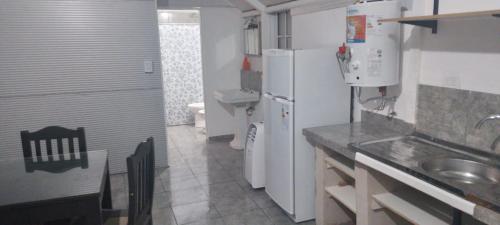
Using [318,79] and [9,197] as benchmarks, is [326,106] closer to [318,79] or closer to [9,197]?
[318,79]

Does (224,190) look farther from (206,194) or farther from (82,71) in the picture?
(82,71)

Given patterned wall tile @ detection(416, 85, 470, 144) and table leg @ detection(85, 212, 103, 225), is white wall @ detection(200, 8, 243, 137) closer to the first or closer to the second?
patterned wall tile @ detection(416, 85, 470, 144)

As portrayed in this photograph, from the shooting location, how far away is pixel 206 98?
17.3 ft

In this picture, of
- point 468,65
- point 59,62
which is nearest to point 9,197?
point 59,62

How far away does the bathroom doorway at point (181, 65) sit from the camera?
5949 millimetres

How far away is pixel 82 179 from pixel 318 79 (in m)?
1.72

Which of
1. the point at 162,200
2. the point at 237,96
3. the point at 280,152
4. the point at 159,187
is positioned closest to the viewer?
the point at 280,152

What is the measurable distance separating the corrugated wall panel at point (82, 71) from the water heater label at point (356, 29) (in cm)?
227

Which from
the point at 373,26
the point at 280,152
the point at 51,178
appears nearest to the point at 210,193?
the point at 280,152

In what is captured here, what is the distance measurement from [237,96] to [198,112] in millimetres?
1346

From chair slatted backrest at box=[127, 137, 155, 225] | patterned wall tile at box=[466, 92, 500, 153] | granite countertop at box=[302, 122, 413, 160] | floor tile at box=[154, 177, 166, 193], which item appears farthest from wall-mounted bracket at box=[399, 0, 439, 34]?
floor tile at box=[154, 177, 166, 193]

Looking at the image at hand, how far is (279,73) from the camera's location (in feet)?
9.34

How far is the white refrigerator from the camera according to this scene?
2729mm

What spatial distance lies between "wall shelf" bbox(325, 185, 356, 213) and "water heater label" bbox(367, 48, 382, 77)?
2.74 feet
